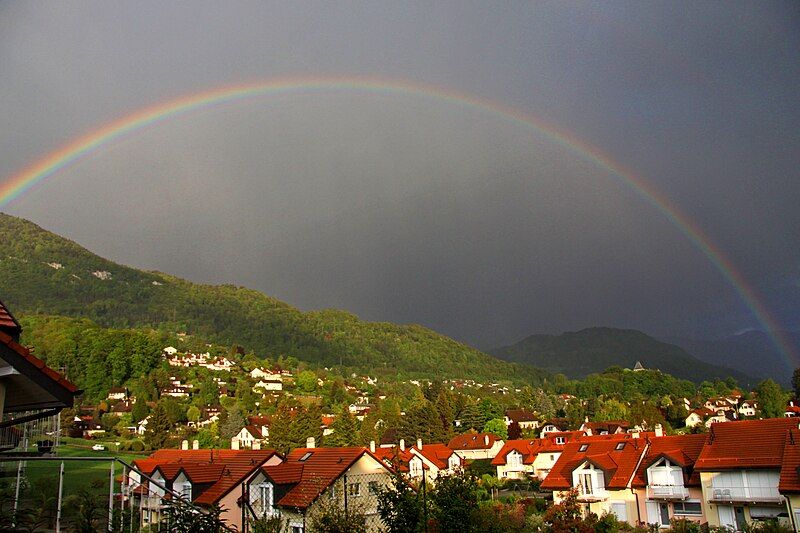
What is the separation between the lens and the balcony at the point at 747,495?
26.2 m

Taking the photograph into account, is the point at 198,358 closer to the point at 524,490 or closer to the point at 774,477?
the point at 524,490

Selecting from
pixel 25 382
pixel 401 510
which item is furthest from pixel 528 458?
pixel 25 382

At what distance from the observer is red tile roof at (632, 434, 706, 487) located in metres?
29.7

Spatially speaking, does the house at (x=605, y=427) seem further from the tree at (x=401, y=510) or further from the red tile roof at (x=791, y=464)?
the tree at (x=401, y=510)

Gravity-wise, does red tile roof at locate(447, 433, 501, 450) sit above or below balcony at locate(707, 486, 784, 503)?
above

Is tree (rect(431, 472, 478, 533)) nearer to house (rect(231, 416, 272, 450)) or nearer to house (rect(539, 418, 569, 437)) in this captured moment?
house (rect(231, 416, 272, 450))

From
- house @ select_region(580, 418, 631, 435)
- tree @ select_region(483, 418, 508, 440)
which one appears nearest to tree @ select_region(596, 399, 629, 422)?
house @ select_region(580, 418, 631, 435)

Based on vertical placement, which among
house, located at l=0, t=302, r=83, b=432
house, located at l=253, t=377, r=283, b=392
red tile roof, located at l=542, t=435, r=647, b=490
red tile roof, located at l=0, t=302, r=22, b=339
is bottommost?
red tile roof, located at l=542, t=435, r=647, b=490

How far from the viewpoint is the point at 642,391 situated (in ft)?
598

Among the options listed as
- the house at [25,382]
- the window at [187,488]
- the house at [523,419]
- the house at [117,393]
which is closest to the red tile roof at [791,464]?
the window at [187,488]

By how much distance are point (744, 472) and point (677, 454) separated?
3.68m

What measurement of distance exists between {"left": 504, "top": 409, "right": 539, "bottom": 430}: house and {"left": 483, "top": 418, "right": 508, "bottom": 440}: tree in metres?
10.1

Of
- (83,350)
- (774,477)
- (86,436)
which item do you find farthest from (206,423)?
(774,477)

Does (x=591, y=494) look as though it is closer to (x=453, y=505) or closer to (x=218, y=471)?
(x=218, y=471)
